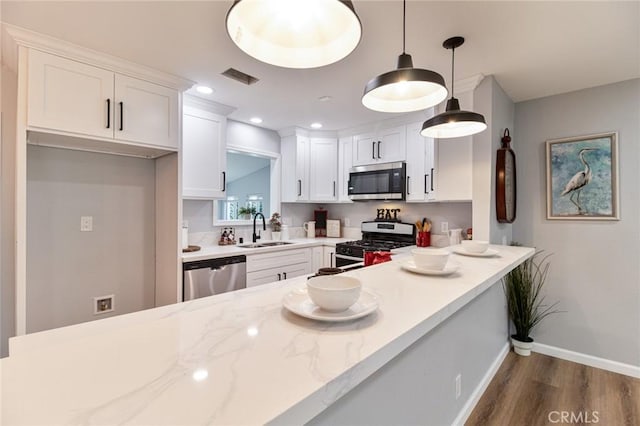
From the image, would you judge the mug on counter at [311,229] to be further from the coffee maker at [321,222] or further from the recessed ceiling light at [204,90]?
the recessed ceiling light at [204,90]

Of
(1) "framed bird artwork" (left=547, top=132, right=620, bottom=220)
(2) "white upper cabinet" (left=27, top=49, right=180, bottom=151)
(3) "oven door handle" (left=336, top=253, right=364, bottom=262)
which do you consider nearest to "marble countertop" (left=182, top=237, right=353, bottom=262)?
(3) "oven door handle" (left=336, top=253, right=364, bottom=262)

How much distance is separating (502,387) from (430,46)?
258cm

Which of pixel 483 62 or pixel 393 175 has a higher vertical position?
pixel 483 62

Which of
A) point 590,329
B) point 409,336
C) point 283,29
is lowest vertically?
point 590,329

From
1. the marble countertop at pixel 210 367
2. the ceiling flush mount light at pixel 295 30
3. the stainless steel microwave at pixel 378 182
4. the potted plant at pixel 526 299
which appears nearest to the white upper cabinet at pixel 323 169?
the stainless steel microwave at pixel 378 182

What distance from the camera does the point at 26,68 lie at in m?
1.86

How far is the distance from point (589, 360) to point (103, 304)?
431 cm

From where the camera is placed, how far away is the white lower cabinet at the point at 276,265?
10.2ft

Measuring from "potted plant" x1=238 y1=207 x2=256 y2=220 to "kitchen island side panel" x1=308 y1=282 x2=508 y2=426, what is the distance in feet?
9.34

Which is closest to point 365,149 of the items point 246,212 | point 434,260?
point 246,212

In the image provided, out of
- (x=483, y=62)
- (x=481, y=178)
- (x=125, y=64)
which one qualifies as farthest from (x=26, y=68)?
(x=481, y=178)

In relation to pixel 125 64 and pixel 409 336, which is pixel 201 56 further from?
pixel 409 336

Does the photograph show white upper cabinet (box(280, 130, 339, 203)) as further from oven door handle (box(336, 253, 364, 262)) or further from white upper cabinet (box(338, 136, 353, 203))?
oven door handle (box(336, 253, 364, 262))

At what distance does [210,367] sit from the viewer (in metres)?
0.60
